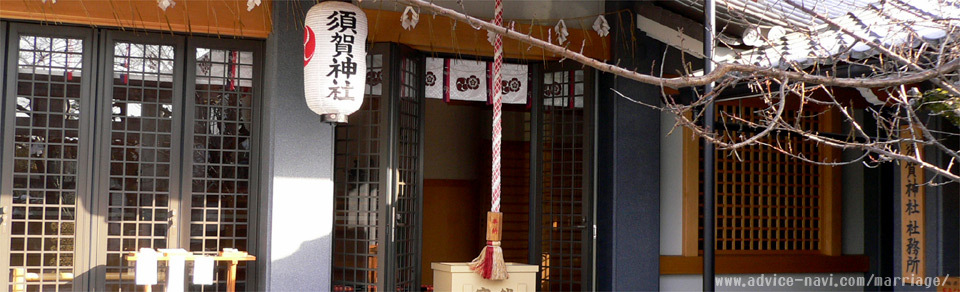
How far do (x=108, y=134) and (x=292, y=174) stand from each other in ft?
4.96

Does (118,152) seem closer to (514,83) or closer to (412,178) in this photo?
(412,178)

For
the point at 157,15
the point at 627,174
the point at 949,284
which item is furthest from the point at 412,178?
the point at 949,284

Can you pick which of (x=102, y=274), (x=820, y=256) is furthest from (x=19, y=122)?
(x=820, y=256)

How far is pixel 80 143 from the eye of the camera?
707 centimetres

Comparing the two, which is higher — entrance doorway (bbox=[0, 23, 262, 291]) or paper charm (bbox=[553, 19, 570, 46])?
paper charm (bbox=[553, 19, 570, 46])

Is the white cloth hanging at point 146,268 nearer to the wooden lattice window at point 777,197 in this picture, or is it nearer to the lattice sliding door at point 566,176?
the lattice sliding door at point 566,176

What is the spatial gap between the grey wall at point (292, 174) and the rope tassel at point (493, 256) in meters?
1.35

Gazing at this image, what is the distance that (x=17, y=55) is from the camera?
699 cm

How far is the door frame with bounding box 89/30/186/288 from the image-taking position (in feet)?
23.3

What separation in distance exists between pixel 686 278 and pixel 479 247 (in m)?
3.57

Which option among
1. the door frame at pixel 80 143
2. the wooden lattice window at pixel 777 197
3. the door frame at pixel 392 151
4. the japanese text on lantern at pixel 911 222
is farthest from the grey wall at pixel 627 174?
the door frame at pixel 80 143

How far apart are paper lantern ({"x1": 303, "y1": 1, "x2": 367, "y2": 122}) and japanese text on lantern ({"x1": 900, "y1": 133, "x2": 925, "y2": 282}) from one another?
192 inches

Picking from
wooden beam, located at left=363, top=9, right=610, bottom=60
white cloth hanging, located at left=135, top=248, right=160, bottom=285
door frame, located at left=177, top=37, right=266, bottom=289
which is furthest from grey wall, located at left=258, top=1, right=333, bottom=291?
white cloth hanging, located at left=135, top=248, right=160, bottom=285

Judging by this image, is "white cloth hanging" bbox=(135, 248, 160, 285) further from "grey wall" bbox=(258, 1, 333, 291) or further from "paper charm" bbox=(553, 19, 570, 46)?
"paper charm" bbox=(553, 19, 570, 46)
